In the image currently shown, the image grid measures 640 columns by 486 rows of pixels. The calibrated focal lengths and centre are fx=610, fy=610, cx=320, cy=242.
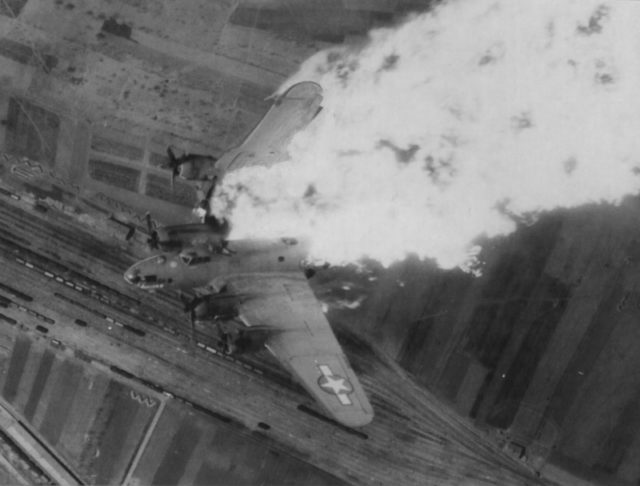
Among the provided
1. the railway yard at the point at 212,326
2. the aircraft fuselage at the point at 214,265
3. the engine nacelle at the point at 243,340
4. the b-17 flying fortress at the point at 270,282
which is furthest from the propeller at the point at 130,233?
the engine nacelle at the point at 243,340

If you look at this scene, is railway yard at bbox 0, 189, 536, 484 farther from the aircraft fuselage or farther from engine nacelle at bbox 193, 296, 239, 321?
engine nacelle at bbox 193, 296, 239, 321

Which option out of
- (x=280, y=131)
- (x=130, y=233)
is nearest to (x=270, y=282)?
(x=280, y=131)

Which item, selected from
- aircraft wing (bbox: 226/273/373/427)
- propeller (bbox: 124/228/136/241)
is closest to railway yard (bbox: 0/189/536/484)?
propeller (bbox: 124/228/136/241)

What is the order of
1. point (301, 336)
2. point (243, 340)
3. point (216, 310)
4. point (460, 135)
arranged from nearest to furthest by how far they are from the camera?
point (243, 340) < point (216, 310) < point (301, 336) < point (460, 135)

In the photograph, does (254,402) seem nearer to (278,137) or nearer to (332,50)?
(278,137)

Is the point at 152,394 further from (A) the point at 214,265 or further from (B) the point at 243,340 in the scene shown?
(A) the point at 214,265

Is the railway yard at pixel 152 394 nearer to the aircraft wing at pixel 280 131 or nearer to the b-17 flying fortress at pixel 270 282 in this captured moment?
the b-17 flying fortress at pixel 270 282
